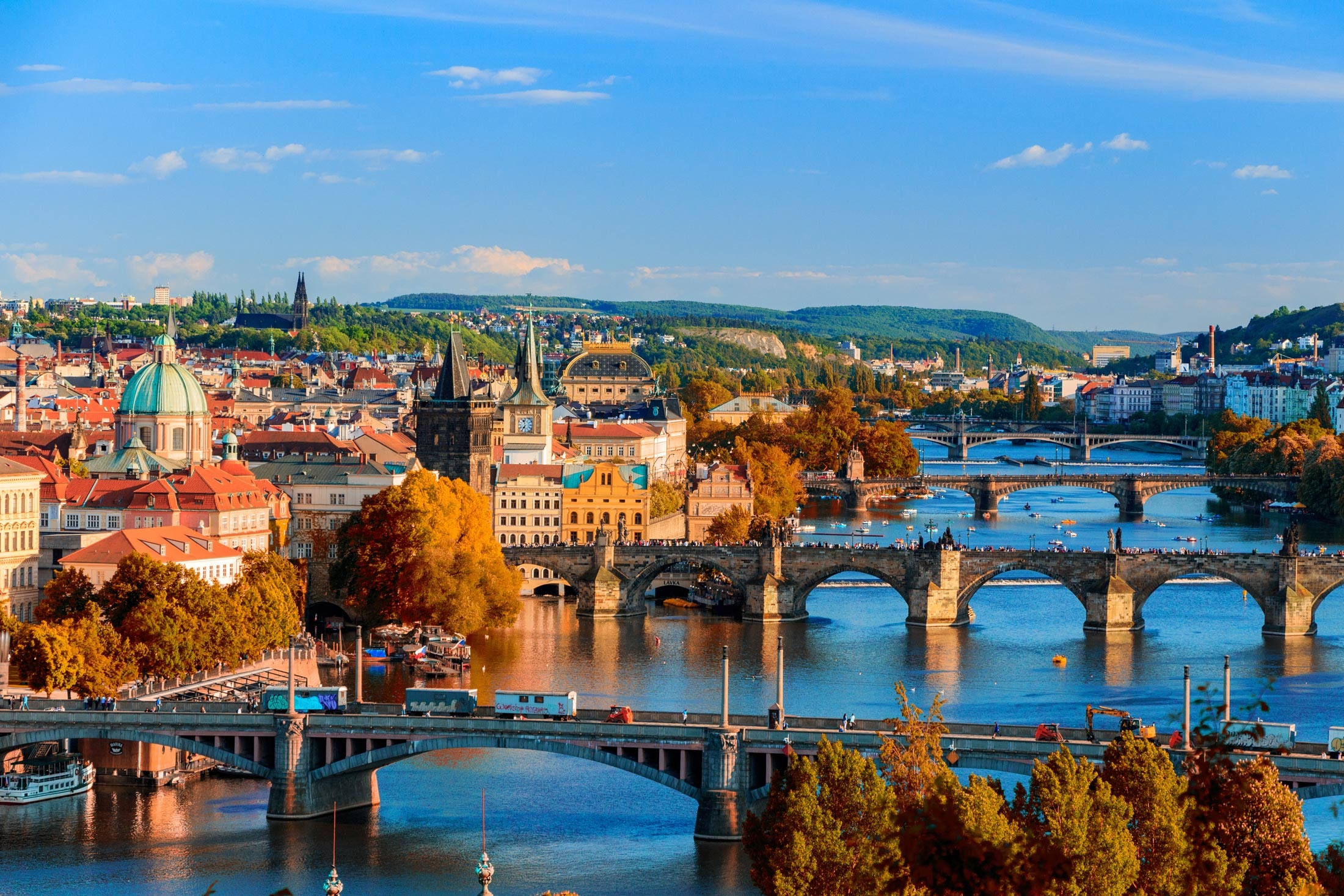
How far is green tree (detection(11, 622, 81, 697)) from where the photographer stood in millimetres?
56375

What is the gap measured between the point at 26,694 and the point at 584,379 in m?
138

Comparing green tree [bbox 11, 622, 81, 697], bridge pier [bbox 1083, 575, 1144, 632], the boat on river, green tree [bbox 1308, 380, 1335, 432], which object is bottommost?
the boat on river

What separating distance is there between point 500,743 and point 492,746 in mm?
169

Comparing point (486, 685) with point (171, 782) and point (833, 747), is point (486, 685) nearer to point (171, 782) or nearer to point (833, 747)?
point (171, 782)

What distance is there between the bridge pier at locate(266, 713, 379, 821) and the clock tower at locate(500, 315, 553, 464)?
52.1 m

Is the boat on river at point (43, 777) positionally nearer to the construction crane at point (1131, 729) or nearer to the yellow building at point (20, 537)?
the yellow building at point (20, 537)

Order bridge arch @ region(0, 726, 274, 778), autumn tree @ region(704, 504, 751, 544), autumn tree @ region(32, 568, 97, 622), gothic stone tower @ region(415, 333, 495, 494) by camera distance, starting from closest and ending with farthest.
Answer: bridge arch @ region(0, 726, 274, 778), autumn tree @ region(32, 568, 97, 622), gothic stone tower @ region(415, 333, 495, 494), autumn tree @ region(704, 504, 751, 544)

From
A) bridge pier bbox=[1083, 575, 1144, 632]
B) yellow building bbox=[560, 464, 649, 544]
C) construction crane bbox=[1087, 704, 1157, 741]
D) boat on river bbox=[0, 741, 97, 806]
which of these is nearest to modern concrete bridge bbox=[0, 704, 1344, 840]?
construction crane bbox=[1087, 704, 1157, 741]

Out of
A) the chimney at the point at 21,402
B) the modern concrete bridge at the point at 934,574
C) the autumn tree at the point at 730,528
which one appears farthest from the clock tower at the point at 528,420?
the chimney at the point at 21,402

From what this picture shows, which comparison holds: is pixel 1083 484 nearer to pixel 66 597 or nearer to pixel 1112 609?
pixel 1112 609

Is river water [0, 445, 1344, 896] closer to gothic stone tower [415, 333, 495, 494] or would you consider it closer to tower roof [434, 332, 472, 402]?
gothic stone tower [415, 333, 495, 494]

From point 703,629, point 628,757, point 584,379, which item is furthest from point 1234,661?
point 584,379

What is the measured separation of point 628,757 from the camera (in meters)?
47.7

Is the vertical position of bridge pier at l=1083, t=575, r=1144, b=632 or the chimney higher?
the chimney
